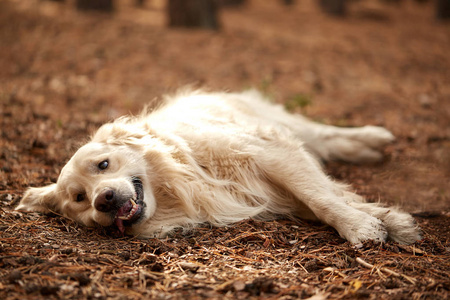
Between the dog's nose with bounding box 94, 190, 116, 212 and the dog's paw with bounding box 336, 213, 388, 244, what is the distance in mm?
1874

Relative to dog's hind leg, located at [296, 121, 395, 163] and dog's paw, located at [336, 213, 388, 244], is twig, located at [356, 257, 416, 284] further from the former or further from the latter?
dog's hind leg, located at [296, 121, 395, 163]

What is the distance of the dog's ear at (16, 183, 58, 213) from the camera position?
397 centimetres

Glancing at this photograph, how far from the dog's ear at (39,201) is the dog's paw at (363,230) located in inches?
101

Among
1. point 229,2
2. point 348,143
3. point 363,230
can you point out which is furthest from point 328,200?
point 229,2

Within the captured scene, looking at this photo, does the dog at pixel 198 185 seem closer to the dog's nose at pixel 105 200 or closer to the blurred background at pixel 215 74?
the dog's nose at pixel 105 200

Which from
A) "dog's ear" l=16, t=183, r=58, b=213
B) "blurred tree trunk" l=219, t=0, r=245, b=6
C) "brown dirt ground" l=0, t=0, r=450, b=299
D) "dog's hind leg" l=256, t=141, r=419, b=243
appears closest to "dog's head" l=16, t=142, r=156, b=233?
"dog's ear" l=16, t=183, r=58, b=213

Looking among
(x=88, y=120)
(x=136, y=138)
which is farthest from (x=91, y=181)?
(x=88, y=120)

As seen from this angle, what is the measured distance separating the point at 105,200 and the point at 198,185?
2.94 feet

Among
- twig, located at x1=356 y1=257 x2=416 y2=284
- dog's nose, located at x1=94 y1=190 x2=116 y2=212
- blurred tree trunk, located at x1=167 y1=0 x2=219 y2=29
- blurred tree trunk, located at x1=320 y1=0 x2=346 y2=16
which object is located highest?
blurred tree trunk, located at x1=320 y1=0 x2=346 y2=16

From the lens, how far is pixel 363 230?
11.4ft

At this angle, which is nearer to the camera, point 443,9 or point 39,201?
point 39,201

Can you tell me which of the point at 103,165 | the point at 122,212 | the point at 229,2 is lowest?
the point at 122,212

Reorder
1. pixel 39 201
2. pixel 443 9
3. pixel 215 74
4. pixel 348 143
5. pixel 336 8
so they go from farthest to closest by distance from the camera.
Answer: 1. pixel 336 8
2. pixel 443 9
3. pixel 215 74
4. pixel 348 143
5. pixel 39 201

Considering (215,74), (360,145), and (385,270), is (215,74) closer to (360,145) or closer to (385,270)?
(360,145)
